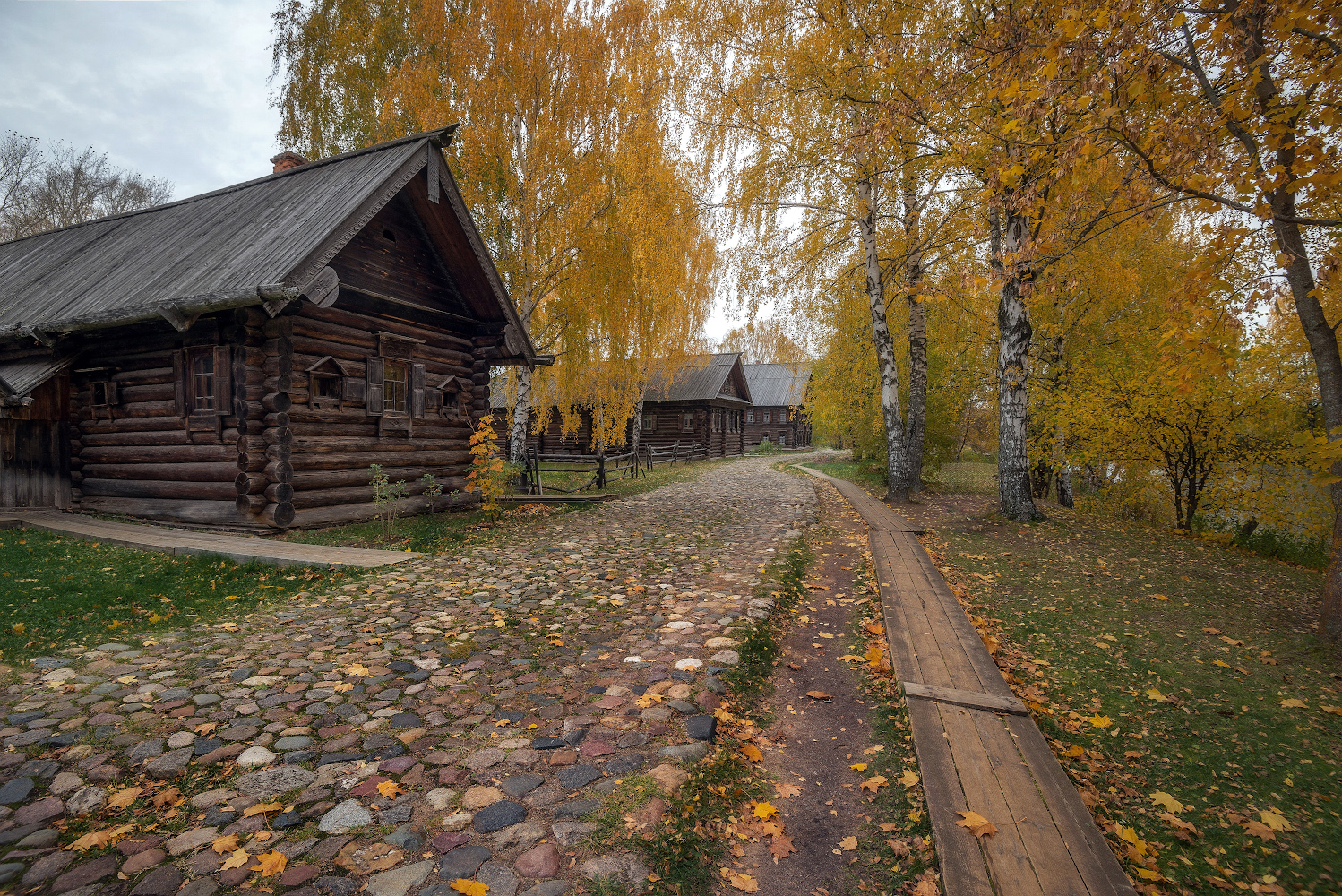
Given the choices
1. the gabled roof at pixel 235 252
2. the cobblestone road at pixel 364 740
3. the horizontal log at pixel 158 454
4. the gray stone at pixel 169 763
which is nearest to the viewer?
the cobblestone road at pixel 364 740

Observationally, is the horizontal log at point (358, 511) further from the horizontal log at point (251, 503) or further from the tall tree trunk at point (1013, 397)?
the tall tree trunk at point (1013, 397)

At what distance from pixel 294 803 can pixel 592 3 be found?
16991 millimetres

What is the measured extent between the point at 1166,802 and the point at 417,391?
11.2 metres

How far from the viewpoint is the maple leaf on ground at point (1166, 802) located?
113 inches

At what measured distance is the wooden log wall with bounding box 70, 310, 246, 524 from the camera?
8.67 metres

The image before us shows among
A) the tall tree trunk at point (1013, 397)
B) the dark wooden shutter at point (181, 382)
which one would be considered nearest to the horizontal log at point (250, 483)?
the dark wooden shutter at point (181, 382)

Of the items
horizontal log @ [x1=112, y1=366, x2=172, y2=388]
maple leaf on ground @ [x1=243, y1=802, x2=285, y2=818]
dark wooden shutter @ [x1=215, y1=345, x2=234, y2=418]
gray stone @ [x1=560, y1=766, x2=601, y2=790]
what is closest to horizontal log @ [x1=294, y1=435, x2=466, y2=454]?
dark wooden shutter @ [x1=215, y1=345, x2=234, y2=418]

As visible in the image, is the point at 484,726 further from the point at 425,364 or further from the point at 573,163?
the point at 573,163

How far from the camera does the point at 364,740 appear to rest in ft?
10.7

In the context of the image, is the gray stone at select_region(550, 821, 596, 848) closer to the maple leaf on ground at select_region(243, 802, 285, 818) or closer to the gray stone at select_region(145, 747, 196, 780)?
the maple leaf on ground at select_region(243, 802, 285, 818)

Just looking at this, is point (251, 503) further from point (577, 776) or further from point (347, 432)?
point (577, 776)

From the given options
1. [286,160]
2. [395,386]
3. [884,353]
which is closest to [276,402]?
[395,386]

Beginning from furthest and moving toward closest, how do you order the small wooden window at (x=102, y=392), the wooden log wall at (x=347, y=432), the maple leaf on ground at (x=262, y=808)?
the small wooden window at (x=102, y=392)
the wooden log wall at (x=347, y=432)
the maple leaf on ground at (x=262, y=808)

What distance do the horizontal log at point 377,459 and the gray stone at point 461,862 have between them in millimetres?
8006
